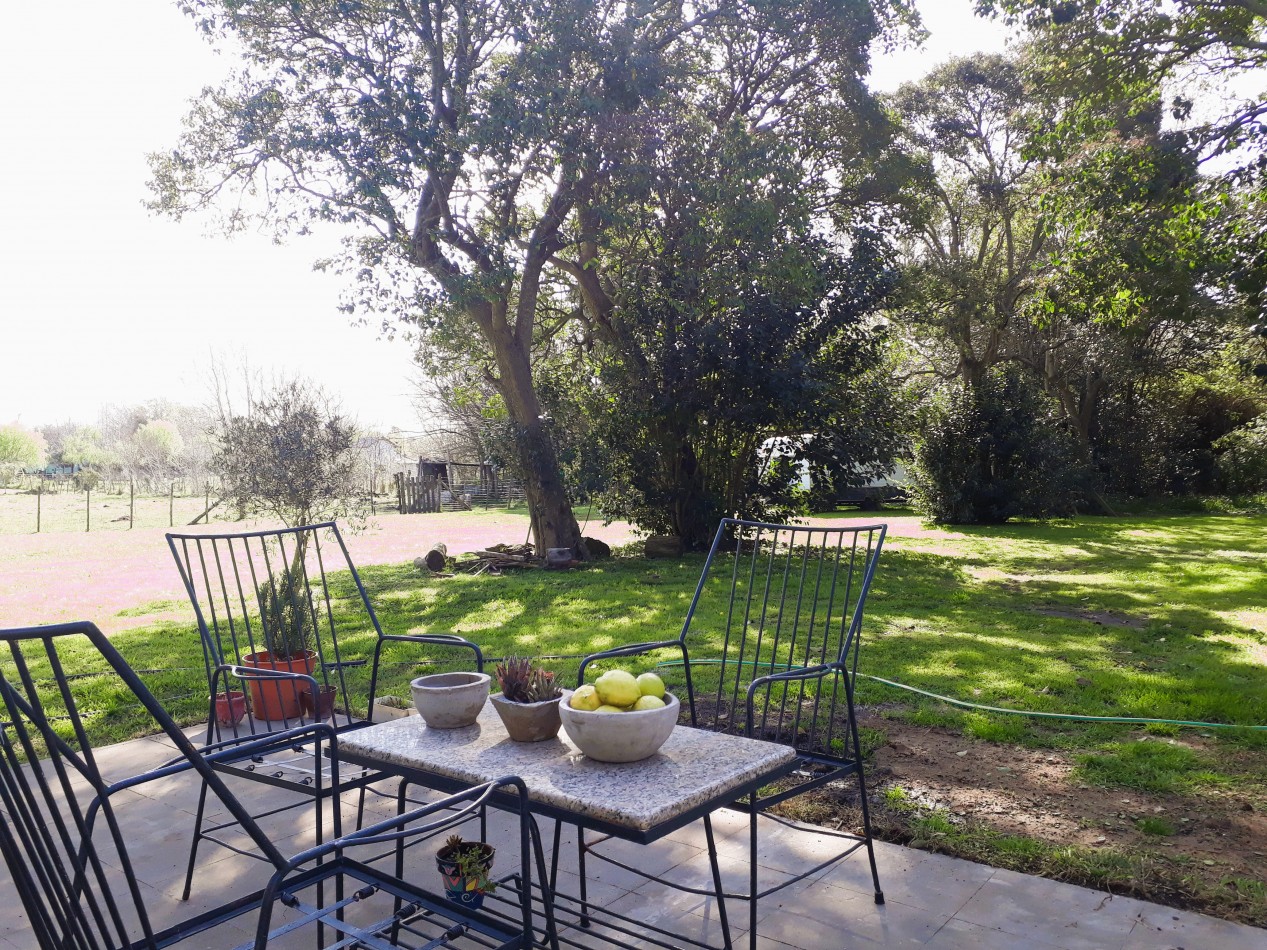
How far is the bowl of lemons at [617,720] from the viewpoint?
5.63 feet

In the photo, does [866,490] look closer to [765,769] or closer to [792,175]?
[792,175]

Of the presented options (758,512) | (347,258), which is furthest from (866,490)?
(347,258)

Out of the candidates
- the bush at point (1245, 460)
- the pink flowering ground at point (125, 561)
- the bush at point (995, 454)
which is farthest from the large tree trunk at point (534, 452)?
the bush at point (1245, 460)

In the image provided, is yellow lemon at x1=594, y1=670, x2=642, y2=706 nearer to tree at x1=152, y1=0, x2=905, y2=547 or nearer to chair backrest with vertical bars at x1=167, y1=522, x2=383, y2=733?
chair backrest with vertical bars at x1=167, y1=522, x2=383, y2=733

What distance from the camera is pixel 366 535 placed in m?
15.0

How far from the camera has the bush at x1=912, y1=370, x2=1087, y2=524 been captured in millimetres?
13773

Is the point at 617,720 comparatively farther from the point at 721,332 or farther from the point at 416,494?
the point at 416,494

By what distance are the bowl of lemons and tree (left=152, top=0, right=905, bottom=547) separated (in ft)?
25.9

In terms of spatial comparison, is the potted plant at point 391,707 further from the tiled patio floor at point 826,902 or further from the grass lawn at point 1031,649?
the tiled patio floor at point 826,902

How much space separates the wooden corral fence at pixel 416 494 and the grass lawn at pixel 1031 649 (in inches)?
379

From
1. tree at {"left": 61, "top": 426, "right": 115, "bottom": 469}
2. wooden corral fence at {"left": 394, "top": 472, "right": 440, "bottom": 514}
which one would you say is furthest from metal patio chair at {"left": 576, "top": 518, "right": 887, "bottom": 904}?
tree at {"left": 61, "top": 426, "right": 115, "bottom": 469}

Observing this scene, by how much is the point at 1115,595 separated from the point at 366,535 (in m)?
11.4

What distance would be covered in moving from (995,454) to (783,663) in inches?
390

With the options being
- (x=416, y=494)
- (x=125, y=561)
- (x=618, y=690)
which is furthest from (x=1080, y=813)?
(x=416, y=494)
